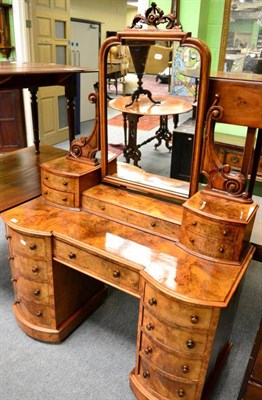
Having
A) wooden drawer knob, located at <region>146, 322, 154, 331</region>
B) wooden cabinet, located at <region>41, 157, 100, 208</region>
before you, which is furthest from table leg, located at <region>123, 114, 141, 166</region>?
wooden drawer knob, located at <region>146, 322, 154, 331</region>

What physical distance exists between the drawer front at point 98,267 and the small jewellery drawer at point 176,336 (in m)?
0.14

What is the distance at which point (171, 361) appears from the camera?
1414 millimetres

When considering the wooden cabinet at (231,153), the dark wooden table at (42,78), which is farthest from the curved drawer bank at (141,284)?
the wooden cabinet at (231,153)

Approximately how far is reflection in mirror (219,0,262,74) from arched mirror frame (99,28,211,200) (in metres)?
2.79

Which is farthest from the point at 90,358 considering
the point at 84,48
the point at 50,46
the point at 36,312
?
the point at 84,48

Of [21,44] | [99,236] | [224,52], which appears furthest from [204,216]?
[21,44]

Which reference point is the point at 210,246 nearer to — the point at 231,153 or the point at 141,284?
the point at 141,284

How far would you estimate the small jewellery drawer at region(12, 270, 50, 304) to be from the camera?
1.80 metres

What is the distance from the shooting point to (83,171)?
184 cm

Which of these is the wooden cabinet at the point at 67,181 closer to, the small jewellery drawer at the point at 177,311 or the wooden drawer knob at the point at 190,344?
the small jewellery drawer at the point at 177,311

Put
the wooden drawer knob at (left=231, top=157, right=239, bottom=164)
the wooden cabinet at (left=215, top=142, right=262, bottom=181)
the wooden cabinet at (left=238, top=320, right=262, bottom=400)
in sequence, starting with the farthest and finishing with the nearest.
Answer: the wooden drawer knob at (left=231, top=157, right=239, bottom=164), the wooden cabinet at (left=215, top=142, right=262, bottom=181), the wooden cabinet at (left=238, top=320, right=262, bottom=400)

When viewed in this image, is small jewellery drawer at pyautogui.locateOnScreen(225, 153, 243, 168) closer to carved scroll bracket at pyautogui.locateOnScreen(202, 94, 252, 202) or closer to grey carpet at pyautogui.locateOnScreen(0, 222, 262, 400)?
grey carpet at pyautogui.locateOnScreen(0, 222, 262, 400)

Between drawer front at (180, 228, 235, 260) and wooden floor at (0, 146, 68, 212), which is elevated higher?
drawer front at (180, 228, 235, 260)

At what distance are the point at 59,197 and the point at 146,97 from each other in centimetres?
72
